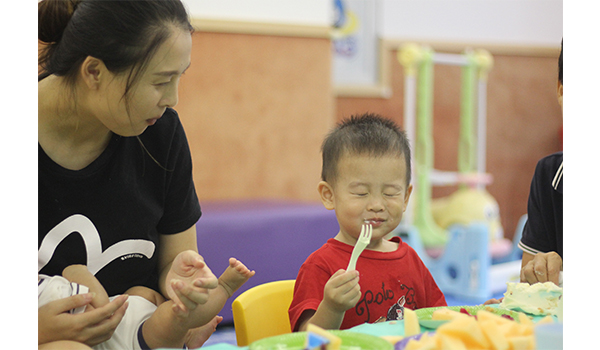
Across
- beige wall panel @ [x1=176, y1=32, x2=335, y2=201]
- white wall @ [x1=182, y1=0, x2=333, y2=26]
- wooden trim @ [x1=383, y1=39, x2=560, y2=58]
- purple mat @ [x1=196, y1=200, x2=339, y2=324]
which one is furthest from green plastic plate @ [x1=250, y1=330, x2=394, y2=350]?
wooden trim @ [x1=383, y1=39, x2=560, y2=58]

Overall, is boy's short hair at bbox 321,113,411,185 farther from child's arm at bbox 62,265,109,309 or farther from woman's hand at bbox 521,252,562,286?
child's arm at bbox 62,265,109,309

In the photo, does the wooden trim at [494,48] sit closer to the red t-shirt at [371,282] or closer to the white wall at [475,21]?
the white wall at [475,21]

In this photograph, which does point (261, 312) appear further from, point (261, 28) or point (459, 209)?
point (459, 209)

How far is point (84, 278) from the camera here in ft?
2.76

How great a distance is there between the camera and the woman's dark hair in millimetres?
815

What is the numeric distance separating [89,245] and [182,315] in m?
0.20

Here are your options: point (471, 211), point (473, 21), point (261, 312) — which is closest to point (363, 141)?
point (261, 312)

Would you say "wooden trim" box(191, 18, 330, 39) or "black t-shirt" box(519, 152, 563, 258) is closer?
"black t-shirt" box(519, 152, 563, 258)

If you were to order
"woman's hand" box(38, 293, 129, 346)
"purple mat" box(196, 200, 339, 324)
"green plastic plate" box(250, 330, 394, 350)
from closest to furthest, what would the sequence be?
1. "green plastic plate" box(250, 330, 394, 350)
2. "woman's hand" box(38, 293, 129, 346)
3. "purple mat" box(196, 200, 339, 324)

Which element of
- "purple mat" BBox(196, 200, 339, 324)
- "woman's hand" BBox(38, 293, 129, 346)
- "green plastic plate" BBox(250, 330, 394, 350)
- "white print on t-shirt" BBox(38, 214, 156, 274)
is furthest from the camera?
"purple mat" BBox(196, 200, 339, 324)

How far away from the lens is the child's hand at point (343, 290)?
2.63ft

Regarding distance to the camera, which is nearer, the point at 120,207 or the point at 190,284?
the point at 190,284

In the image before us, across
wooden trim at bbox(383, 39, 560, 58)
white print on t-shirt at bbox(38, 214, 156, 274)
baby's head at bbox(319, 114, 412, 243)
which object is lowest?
white print on t-shirt at bbox(38, 214, 156, 274)
